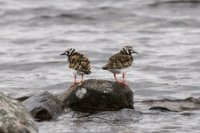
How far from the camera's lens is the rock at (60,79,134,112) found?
13727 millimetres

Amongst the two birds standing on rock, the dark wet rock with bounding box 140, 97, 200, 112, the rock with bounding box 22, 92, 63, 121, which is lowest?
the dark wet rock with bounding box 140, 97, 200, 112

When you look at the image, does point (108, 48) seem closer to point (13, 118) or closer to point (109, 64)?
point (109, 64)

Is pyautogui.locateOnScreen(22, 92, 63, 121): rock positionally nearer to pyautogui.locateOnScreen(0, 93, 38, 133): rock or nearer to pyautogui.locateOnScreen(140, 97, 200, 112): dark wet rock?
pyautogui.locateOnScreen(0, 93, 38, 133): rock

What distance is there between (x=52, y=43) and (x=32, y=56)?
2276mm

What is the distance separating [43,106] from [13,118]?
2.40 m

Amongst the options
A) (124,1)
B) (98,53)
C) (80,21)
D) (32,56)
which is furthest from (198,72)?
(124,1)

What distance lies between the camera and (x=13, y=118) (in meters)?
10.9

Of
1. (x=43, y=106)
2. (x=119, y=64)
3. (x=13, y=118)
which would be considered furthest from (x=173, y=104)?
(x=13, y=118)

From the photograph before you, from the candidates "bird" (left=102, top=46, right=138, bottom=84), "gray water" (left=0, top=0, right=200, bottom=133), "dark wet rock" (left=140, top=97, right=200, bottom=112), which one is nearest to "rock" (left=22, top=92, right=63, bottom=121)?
"gray water" (left=0, top=0, right=200, bottom=133)

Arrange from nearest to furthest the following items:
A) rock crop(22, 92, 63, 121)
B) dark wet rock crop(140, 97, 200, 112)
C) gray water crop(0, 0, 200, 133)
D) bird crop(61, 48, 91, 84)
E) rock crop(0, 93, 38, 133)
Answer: rock crop(0, 93, 38, 133), rock crop(22, 92, 63, 121), gray water crop(0, 0, 200, 133), bird crop(61, 48, 91, 84), dark wet rock crop(140, 97, 200, 112)

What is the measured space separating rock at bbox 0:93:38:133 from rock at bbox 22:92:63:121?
1689 millimetres

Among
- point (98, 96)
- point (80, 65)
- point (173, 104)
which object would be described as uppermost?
point (80, 65)

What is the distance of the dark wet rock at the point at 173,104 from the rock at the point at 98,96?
81 cm

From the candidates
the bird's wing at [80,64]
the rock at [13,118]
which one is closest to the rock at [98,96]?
the bird's wing at [80,64]
